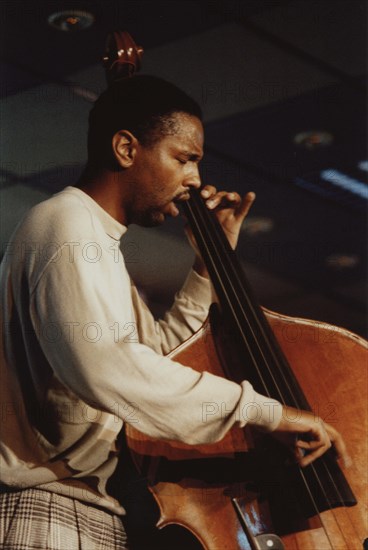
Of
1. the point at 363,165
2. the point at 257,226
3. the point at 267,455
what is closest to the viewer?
the point at 267,455

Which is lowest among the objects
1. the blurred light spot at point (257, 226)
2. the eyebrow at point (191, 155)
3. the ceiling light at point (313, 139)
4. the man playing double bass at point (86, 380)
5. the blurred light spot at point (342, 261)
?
the blurred light spot at point (342, 261)

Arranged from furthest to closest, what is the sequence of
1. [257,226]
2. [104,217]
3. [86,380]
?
[257,226] < [104,217] < [86,380]

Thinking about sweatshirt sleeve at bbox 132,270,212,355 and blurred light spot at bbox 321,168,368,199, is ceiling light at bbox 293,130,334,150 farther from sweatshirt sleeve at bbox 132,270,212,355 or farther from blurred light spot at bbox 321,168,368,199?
sweatshirt sleeve at bbox 132,270,212,355

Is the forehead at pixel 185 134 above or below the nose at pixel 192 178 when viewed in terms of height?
above

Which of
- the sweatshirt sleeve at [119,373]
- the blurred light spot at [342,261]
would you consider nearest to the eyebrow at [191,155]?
the sweatshirt sleeve at [119,373]

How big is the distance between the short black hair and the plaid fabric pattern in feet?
1.84

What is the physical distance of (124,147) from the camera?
138 cm

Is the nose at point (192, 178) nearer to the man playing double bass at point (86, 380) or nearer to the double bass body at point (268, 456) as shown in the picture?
the man playing double bass at point (86, 380)

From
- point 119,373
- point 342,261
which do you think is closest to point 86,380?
point 119,373

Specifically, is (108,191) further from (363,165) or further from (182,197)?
(363,165)

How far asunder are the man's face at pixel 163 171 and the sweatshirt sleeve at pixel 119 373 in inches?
10.9

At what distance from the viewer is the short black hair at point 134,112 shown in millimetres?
1392

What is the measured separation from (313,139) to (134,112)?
1642 millimetres

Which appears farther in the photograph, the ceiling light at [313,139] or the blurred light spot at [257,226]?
the blurred light spot at [257,226]
